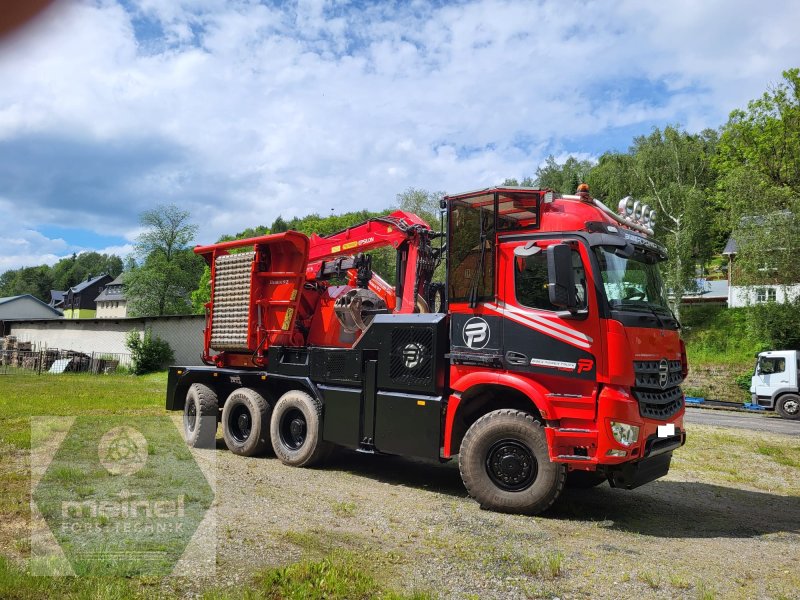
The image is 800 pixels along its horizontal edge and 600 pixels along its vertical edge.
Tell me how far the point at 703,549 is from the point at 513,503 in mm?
1905

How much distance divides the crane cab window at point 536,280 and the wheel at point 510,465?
4.16ft

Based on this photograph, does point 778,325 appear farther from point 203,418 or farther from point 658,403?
point 203,418

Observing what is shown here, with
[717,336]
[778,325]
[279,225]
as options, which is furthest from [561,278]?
[279,225]

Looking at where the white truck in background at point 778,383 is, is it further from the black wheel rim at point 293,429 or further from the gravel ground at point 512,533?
the black wheel rim at point 293,429

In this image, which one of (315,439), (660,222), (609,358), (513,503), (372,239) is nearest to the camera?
(609,358)

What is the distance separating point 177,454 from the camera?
9484 mm

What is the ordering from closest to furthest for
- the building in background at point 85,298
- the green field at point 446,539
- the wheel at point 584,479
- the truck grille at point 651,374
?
the green field at point 446,539, the truck grille at point 651,374, the wheel at point 584,479, the building in background at point 85,298

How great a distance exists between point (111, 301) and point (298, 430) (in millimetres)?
95534

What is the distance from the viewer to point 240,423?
1036 centimetres

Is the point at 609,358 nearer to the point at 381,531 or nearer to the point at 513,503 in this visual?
the point at 513,503

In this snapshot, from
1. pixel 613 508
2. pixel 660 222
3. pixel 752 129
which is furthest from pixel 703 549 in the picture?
pixel 660 222

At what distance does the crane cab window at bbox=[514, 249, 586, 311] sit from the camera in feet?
22.1

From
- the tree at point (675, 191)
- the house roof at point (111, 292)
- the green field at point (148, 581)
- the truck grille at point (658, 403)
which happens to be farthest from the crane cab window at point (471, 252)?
the house roof at point (111, 292)

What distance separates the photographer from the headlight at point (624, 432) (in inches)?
247
